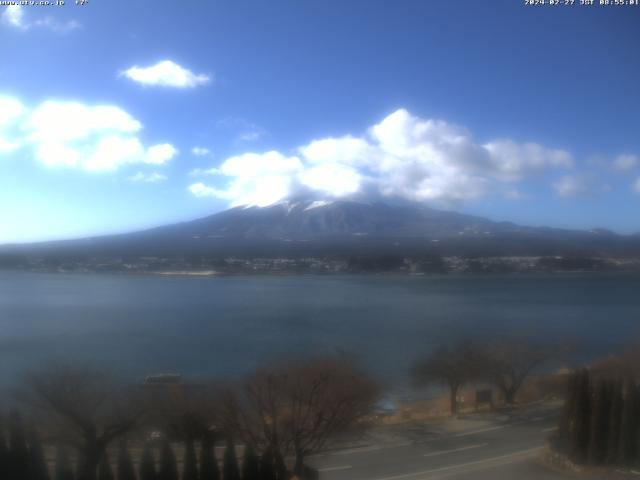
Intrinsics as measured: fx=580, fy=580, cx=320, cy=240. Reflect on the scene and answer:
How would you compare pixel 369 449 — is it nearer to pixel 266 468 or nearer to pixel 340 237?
pixel 266 468

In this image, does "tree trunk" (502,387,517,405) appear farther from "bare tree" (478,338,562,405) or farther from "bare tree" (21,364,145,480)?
"bare tree" (21,364,145,480)

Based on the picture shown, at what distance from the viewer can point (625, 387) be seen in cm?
391

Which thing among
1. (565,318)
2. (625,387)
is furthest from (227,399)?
(565,318)

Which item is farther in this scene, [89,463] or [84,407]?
[84,407]

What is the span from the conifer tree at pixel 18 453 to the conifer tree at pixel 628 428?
333cm

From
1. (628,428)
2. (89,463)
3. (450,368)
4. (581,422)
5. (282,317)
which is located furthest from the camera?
(282,317)

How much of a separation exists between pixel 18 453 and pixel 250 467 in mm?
1114

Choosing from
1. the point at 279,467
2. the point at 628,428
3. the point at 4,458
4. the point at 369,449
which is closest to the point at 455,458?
the point at 369,449

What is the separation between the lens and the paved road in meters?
3.29

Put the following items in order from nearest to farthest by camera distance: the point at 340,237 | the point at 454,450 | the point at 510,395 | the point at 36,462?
the point at 36,462, the point at 454,450, the point at 510,395, the point at 340,237

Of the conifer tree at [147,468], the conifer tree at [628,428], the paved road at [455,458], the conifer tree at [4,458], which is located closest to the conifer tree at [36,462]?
the conifer tree at [4,458]

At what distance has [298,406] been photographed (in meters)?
3.69

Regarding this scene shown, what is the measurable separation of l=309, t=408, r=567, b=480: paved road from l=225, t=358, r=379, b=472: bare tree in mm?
201

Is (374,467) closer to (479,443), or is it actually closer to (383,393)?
(479,443)
